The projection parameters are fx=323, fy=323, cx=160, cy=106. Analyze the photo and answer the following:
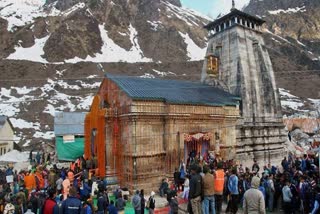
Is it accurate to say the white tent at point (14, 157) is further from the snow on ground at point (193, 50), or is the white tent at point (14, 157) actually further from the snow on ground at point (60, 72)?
the snow on ground at point (193, 50)

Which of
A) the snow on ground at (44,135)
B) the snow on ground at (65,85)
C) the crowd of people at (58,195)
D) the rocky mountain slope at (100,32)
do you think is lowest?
the crowd of people at (58,195)

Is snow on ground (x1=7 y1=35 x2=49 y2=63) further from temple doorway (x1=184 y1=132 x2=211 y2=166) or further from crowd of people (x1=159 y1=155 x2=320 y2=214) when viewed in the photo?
crowd of people (x1=159 y1=155 x2=320 y2=214)

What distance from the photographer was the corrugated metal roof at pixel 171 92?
19.8 metres

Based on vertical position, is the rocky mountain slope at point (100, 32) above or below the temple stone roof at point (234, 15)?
above

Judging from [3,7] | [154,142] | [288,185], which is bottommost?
[288,185]

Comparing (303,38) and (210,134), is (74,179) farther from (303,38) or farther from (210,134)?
(303,38)

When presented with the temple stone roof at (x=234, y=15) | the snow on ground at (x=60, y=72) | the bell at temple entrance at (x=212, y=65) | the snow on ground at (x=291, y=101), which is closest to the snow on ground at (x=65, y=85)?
the snow on ground at (x=60, y=72)

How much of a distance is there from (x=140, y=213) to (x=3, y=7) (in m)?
166

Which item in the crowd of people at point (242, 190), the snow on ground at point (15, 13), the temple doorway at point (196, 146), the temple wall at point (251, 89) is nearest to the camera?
the crowd of people at point (242, 190)

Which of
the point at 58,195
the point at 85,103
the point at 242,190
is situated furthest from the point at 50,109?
the point at 242,190

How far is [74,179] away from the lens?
17188mm

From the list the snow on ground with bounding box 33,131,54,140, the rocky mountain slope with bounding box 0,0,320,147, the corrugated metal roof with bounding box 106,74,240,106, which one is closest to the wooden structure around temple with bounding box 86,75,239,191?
the corrugated metal roof with bounding box 106,74,240,106

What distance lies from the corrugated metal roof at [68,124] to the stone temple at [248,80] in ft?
44.0

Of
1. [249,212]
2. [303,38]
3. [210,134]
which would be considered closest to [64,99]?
[210,134]
